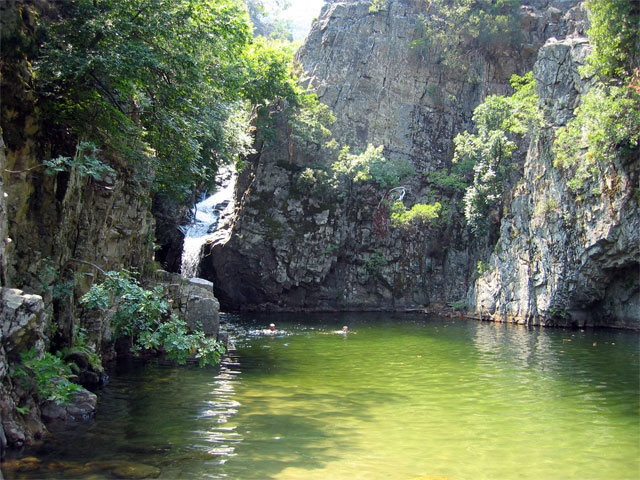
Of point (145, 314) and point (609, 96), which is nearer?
point (145, 314)

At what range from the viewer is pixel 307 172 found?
30109 mm

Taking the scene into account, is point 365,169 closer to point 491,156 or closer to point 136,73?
point 491,156

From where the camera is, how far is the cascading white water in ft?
85.6

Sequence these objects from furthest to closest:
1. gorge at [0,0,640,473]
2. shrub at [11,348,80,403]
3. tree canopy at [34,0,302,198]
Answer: tree canopy at [34,0,302,198] → gorge at [0,0,640,473] → shrub at [11,348,80,403]

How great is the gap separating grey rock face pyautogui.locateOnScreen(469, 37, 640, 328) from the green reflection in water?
23.3ft

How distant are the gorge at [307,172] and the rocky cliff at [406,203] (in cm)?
13

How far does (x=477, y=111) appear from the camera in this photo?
29.4m

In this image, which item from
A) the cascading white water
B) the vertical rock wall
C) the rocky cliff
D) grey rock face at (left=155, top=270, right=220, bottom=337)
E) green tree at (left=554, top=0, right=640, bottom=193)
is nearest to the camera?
the vertical rock wall

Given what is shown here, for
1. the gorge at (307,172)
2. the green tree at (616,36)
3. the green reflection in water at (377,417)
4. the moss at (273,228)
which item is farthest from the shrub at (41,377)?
the moss at (273,228)

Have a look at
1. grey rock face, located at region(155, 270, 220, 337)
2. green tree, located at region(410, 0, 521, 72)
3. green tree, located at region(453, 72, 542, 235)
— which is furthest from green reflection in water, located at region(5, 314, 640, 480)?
green tree, located at region(410, 0, 521, 72)

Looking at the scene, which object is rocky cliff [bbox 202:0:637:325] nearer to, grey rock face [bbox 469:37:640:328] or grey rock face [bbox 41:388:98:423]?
grey rock face [bbox 469:37:640:328]

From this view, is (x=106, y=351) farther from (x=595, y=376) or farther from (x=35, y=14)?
(x=595, y=376)

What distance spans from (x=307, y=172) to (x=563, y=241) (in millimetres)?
14341

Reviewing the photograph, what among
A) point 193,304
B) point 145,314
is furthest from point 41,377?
point 193,304
